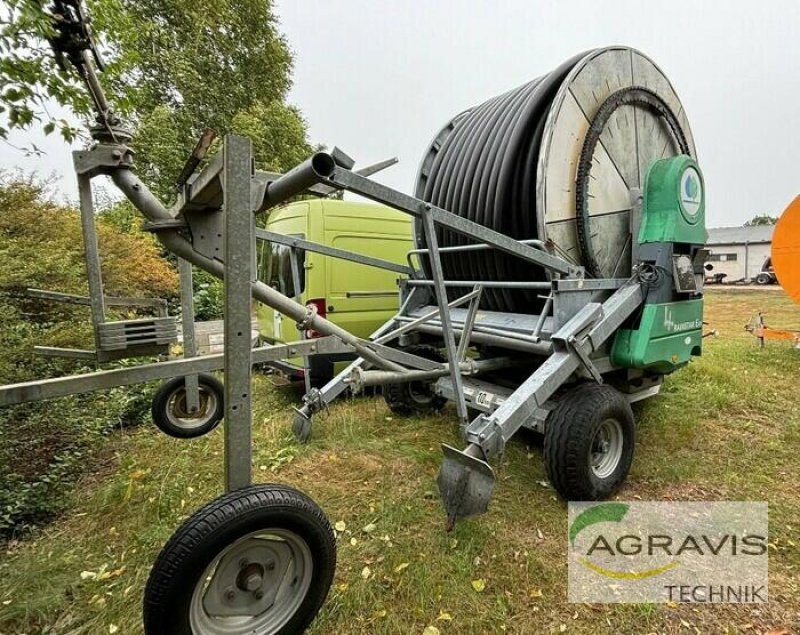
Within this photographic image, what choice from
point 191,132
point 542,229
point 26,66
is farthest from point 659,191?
point 191,132

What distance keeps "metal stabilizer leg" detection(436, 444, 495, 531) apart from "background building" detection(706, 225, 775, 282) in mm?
38081

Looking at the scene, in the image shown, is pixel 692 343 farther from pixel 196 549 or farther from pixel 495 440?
pixel 196 549

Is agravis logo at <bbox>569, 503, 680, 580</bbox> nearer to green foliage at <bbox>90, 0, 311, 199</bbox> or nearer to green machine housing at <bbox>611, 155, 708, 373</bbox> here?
green machine housing at <bbox>611, 155, 708, 373</bbox>

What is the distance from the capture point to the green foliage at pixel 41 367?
3.01 meters

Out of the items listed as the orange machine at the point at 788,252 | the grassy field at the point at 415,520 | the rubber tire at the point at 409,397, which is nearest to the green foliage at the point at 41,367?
the grassy field at the point at 415,520

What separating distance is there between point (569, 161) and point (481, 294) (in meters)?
1.12

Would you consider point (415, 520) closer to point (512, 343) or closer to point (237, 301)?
point (512, 343)

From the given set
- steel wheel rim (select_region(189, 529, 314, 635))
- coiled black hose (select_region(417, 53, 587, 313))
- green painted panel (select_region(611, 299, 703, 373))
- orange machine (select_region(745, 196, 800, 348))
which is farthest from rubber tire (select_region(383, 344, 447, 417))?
orange machine (select_region(745, 196, 800, 348))

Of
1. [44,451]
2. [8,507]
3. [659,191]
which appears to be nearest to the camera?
[8,507]

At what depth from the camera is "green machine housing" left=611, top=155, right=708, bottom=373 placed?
→ 310 centimetres

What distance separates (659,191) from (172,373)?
3.46 metres

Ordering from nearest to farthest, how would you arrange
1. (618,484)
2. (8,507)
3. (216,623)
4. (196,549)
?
(196,549) < (216,623) < (8,507) < (618,484)

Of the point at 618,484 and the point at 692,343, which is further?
the point at 692,343

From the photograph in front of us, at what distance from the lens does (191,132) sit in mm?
12969
